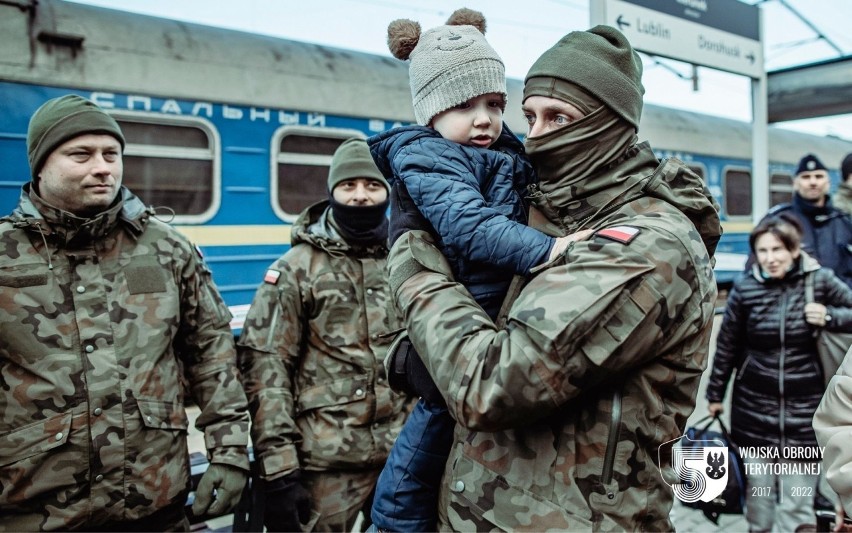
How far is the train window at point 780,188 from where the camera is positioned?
10.7 meters

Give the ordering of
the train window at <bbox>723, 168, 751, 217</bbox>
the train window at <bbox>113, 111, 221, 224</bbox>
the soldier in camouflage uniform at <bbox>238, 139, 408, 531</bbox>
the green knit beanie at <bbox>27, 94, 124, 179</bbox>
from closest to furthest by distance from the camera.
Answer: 1. the green knit beanie at <bbox>27, 94, 124, 179</bbox>
2. the soldier in camouflage uniform at <bbox>238, 139, 408, 531</bbox>
3. the train window at <bbox>113, 111, 221, 224</bbox>
4. the train window at <bbox>723, 168, 751, 217</bbox>

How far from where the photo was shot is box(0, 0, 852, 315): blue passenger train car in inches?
172

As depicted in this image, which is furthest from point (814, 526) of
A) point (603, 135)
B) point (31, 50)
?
point (31, 50)

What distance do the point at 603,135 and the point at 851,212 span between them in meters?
4.12

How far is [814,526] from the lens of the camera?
3.51 meters

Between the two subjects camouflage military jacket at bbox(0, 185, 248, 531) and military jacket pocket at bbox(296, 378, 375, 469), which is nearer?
camouflage military jacket at bbox(0, 185, 248, 531)

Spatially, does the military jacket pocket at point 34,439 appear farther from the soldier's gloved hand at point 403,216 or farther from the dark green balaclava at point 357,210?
the dark green balaclava at point 357,210

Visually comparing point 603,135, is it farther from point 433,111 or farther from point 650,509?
point 650,509

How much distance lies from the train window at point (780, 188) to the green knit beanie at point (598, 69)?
10.3 m

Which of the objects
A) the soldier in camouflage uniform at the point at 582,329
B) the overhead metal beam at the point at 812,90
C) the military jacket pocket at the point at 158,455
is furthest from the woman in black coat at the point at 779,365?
the overhead metal beam at the point at 812,90

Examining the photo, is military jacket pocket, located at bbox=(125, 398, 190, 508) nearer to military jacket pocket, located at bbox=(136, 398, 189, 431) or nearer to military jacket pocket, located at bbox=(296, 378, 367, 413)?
military jacket pocket, located at bbox=(136, 398, 189, 431)

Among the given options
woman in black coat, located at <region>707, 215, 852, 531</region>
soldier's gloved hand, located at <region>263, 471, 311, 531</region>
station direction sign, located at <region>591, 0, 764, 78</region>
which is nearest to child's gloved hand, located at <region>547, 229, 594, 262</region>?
soldier's gloved hand, located at <region>263, 471, 311, 531</region>

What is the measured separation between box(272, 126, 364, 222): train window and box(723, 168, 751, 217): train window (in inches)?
254

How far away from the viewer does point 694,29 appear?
5.33 m
